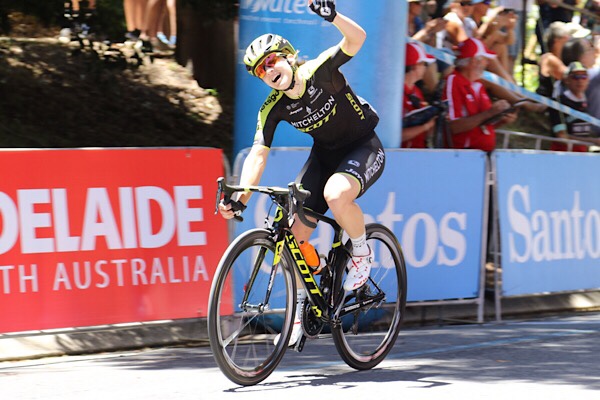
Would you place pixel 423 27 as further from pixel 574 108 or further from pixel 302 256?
pixel 302 256

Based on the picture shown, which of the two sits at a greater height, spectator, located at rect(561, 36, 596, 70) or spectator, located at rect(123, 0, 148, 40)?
spectator, located at rect(123, 0, 148, 40)

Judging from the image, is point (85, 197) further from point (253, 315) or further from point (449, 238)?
point (449, 238)

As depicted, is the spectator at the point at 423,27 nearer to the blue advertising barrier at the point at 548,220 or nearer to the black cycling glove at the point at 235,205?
the blue advertising barrier at the point at 548,220

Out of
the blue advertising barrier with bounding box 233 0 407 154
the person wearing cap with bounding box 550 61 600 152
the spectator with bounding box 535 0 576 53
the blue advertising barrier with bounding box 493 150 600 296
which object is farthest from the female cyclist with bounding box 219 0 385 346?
the spectator with bounding box 535 0 576 53

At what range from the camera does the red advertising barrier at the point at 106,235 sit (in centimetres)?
765

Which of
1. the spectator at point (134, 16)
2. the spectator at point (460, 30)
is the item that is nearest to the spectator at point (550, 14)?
the spectator at point (460, 30)

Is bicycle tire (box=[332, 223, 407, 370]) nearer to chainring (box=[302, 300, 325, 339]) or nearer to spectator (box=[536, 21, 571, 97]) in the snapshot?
chainring (box=[302, 300, 325, 339])

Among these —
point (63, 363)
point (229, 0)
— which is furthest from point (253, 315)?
point (229, 0)

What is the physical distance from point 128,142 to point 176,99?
5.00 feet

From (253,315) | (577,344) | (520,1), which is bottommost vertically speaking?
(577,344)

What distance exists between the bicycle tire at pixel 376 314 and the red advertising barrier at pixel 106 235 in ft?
4.51

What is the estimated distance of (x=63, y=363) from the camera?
7609 mm

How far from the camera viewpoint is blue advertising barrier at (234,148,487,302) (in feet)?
30.2

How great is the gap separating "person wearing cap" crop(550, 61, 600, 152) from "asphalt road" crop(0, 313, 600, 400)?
426 cm
